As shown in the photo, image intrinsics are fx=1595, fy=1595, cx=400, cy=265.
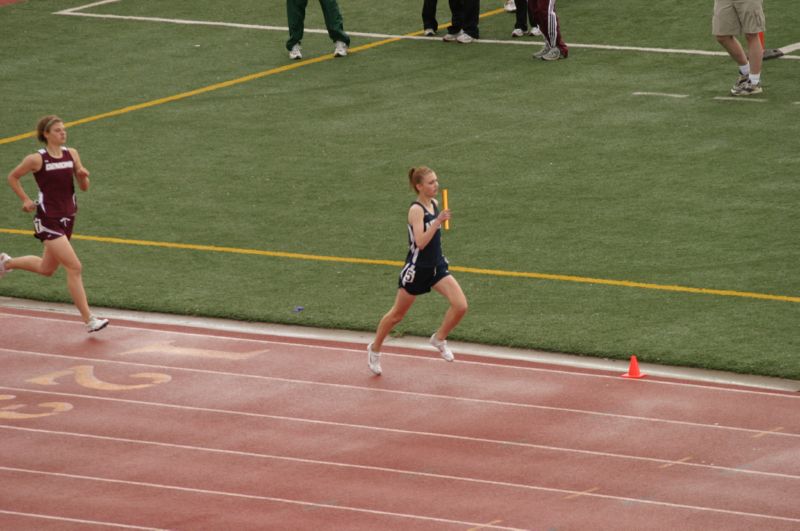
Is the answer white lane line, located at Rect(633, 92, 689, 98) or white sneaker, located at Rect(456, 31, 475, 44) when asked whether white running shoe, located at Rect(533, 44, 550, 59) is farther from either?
white lane line, located at Rect(633, 92, 689, 98)

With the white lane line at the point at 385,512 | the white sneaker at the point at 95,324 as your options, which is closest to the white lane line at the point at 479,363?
the white sneaker at the point at 95,324

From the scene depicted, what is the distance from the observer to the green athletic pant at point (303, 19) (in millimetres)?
24484

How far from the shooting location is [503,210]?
57.2 feet

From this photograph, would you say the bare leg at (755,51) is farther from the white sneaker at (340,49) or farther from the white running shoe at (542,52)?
the white sneaker at (340,49)

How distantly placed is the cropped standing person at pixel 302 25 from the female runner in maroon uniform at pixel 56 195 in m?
10.8

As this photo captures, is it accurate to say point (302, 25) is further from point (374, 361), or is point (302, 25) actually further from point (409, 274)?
point (409, 274)

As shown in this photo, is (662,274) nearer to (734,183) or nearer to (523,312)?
(523,312)

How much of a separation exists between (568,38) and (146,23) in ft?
24.9

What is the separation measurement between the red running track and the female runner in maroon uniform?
1.90 ft

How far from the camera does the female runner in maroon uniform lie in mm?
13844

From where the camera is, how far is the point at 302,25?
81.2 ft

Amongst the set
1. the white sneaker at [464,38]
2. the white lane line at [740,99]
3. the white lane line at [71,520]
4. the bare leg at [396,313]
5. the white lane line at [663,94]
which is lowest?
the white lane line at [71,520]

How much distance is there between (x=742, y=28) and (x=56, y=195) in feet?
34.6

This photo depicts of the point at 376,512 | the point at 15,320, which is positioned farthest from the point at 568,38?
the point at 376,512
